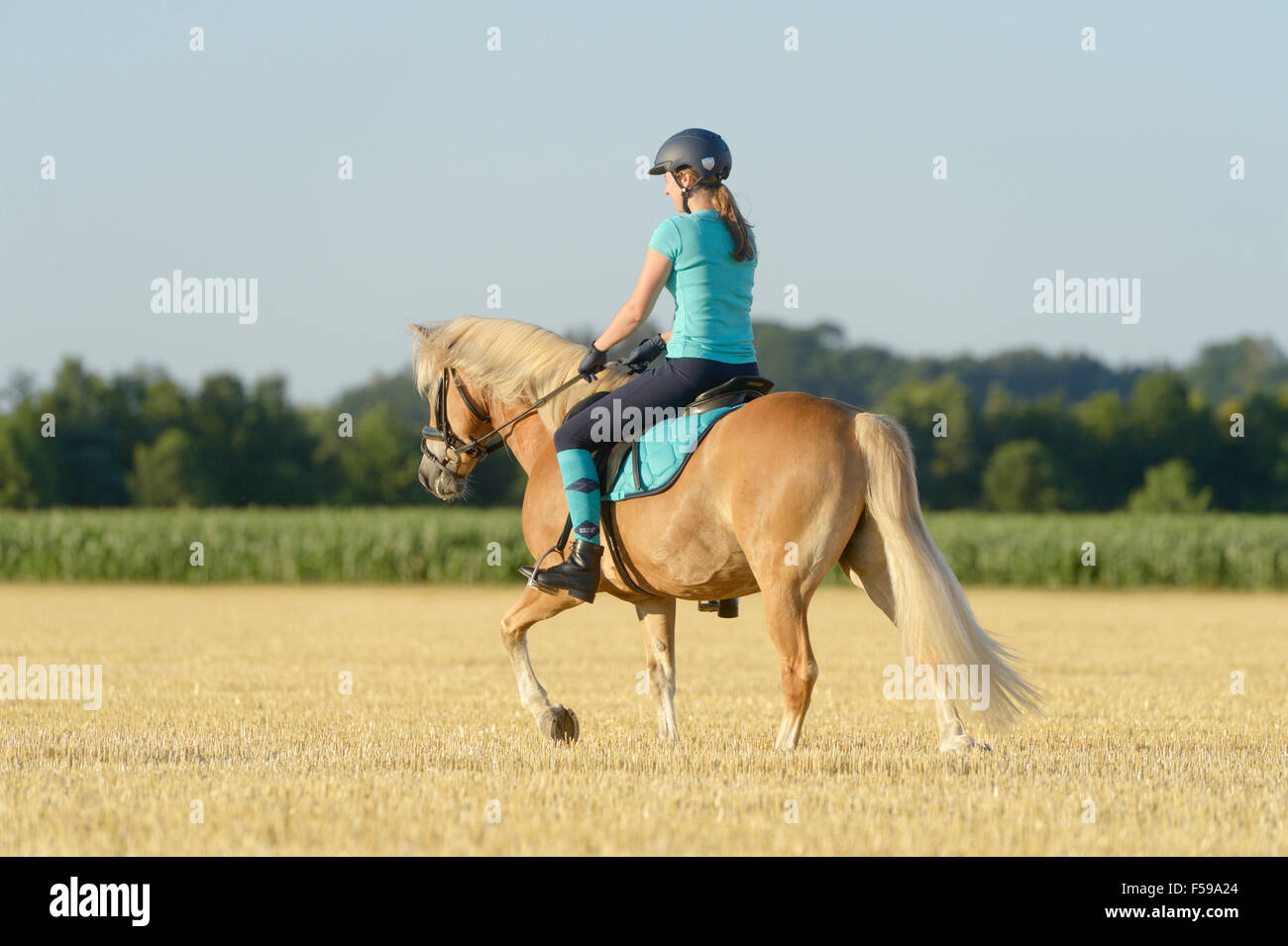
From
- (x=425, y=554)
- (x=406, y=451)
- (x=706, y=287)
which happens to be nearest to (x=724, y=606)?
(x=706, y=287)

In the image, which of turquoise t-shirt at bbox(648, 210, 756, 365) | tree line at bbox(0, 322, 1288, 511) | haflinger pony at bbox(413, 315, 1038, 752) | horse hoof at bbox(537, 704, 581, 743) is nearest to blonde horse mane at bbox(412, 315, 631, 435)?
haflinger pony at bbox(413, 315, 1038, 752)

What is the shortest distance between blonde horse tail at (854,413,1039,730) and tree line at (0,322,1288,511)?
46.6m

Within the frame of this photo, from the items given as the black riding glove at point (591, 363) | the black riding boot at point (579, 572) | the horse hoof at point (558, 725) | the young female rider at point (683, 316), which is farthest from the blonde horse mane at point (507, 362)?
the horse hoof at point (558, 725)

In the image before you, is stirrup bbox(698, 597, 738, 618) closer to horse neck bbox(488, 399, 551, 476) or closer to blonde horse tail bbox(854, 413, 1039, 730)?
blonde horse tail bbox(854, 413, 1039, 730)

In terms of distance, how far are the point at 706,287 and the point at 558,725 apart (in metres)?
2.65

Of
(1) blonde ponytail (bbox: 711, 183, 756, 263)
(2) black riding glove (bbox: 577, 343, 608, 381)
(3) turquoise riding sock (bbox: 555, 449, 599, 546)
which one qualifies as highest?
(1) blonde ponytail (bbox: 711, 183, 756, 263)

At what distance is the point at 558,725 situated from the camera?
7.77 m

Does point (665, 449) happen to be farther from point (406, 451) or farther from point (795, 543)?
point (406, 451)

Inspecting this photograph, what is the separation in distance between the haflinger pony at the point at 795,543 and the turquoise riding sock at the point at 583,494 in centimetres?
17

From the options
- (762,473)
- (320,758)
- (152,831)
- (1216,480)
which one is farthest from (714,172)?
(1216,480)

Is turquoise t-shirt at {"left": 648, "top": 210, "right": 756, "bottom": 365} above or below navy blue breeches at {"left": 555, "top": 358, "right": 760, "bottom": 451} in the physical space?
above

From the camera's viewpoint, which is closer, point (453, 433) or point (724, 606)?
point (724, 606)

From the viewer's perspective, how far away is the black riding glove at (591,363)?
7.62 meters

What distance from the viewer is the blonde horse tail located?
6.81 m
